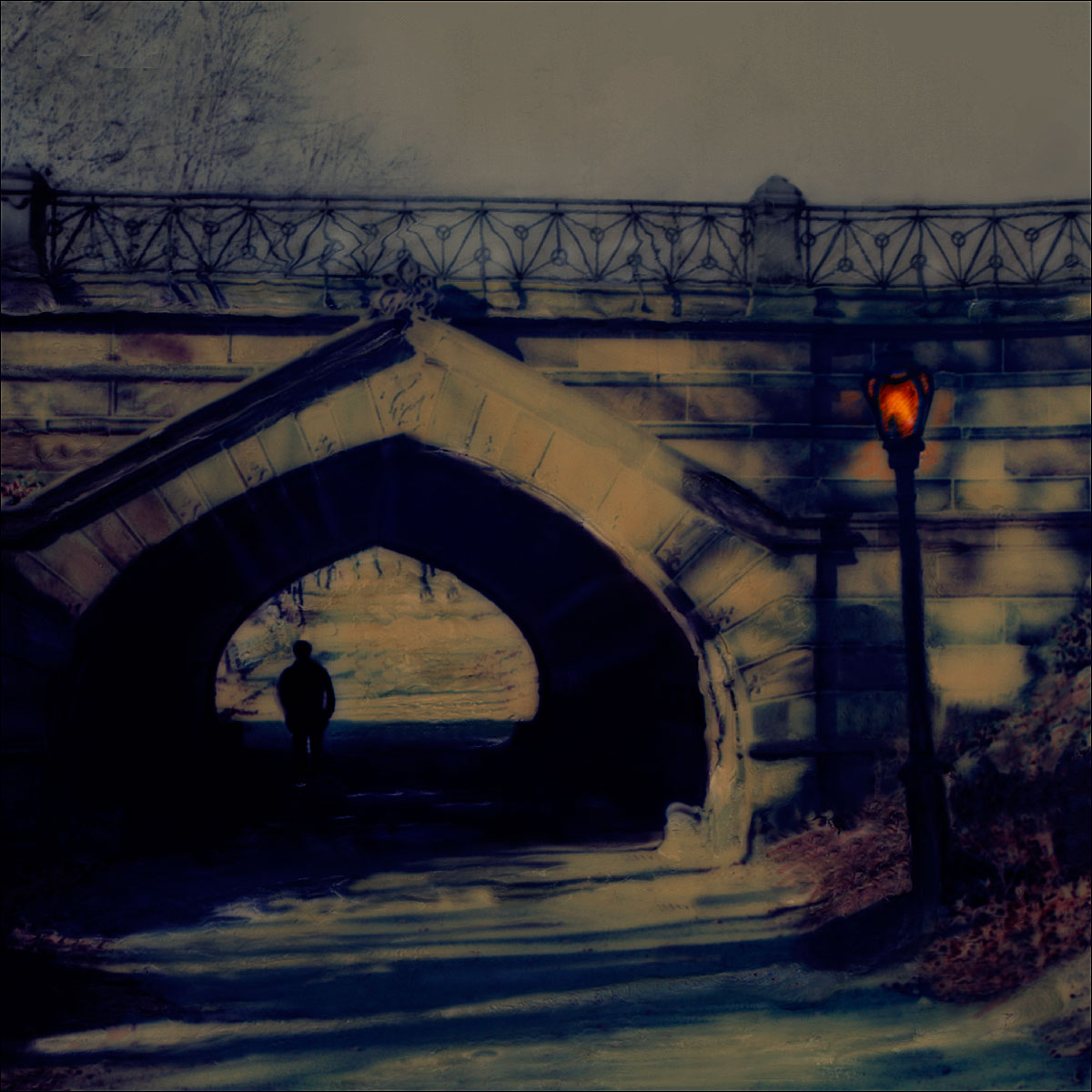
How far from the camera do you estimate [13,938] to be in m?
5.72

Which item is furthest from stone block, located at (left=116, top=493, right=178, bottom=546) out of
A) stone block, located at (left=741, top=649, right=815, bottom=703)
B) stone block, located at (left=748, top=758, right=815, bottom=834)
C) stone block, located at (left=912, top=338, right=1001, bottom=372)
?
stone block, located at (left=912, top=338, right=1001, bottom=372)

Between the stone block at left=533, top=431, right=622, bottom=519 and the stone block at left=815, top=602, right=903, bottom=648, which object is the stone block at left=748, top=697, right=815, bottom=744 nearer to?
the stone block at left=815, top=602, right=903, bottom=648

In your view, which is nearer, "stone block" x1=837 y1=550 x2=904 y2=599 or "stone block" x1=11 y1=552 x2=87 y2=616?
"stone block" x1=11 y1=552 x2=87 y2=616

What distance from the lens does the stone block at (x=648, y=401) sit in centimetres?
756

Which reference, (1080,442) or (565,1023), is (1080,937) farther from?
(1080,442)

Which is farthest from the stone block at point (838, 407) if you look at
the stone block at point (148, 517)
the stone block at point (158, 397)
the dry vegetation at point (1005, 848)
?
the stone block at point (148, 517)

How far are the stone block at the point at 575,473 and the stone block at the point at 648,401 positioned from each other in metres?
0.50

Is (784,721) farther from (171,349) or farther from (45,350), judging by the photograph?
(45,350)

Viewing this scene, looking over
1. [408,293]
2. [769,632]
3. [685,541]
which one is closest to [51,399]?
[408,293]

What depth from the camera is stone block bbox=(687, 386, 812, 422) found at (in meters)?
7.57

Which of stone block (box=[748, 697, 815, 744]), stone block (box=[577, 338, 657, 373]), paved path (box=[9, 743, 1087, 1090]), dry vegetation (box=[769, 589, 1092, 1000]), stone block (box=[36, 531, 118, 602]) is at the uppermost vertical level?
stone block (box=[577, 338, 657, 373])

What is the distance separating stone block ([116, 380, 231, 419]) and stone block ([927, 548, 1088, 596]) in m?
4.91

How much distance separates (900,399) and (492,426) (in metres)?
2.53

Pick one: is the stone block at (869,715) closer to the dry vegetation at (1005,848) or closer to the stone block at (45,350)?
the dry vegetation at (1005,848)
